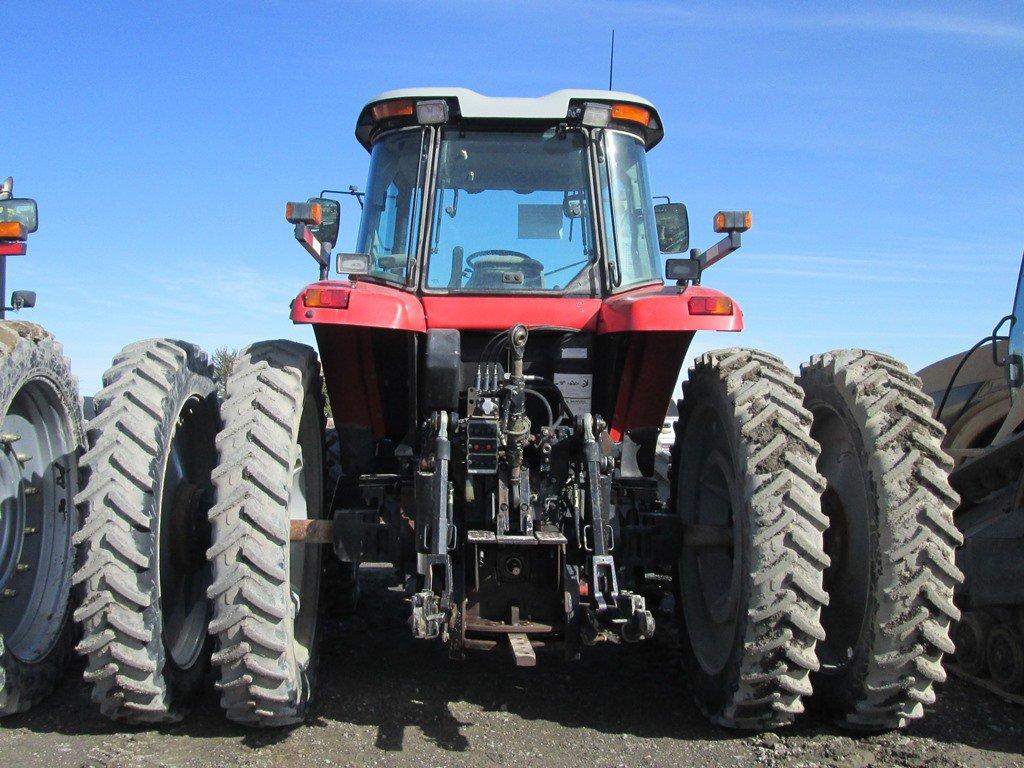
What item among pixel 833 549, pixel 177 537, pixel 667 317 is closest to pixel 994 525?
pixel 833 549

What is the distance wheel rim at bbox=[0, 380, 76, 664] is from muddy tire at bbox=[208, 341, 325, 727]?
40.7 inches

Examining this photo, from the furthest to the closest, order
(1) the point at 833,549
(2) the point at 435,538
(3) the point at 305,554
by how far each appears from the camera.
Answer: (3) the point at 305,554 < (1) the point at 833,549 < (2) the point at 435,538

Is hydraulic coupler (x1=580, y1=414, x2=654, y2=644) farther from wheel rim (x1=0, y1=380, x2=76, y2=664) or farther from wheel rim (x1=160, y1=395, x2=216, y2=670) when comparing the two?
wheel rim (x1=0, y1=380, x2=76, y2=664)

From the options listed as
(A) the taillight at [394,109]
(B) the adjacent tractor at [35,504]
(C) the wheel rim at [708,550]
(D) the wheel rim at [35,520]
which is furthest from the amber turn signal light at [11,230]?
(C) the wheel rim at [708,550]

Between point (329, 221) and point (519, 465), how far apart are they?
78.9 inches

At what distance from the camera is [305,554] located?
4898 millimetres

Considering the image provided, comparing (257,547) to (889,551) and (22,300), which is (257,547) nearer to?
(889,551)

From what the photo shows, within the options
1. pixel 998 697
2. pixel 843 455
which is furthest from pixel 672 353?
pixel 998 697

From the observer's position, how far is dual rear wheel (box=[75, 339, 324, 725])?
3646mm

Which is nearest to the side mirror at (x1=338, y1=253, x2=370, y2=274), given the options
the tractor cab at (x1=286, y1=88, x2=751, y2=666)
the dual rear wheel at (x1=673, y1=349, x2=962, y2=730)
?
the tractor cab at (x1=286, y1=88, x2=751, y2=666)

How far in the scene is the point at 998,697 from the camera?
190 inches

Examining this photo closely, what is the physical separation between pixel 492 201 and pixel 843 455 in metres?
2.05

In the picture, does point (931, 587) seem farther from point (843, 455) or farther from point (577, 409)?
point (577, 409)

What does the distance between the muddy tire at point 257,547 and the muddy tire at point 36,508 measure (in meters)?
0.90
